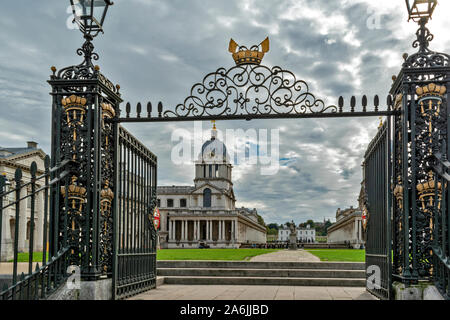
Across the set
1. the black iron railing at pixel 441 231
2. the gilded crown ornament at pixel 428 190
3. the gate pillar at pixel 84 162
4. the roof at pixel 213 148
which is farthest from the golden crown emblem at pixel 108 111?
the roof at pixel 213 148

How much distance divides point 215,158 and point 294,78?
11348cm

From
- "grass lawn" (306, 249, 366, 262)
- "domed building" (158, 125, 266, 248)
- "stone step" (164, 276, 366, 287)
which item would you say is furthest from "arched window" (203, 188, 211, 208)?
"stone step" (164, 276, 366, 287)

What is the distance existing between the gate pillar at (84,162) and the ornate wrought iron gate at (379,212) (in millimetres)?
5415

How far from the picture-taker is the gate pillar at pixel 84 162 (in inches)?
350

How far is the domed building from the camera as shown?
362ft

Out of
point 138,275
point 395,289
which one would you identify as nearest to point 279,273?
point 138,275

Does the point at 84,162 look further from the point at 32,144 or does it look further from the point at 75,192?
the point at 32,144

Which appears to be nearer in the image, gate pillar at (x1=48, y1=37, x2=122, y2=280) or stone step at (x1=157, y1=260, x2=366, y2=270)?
gate pillar at (x1=48, y1=37, x2=122, y2=280)

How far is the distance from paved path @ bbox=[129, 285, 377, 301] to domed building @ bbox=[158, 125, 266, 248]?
92.7 metres

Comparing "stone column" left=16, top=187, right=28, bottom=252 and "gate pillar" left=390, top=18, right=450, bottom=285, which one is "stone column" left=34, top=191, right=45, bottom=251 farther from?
"gate pillar" left=390, top=18, right=450, bottom=285

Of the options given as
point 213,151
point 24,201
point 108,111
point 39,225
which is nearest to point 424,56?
point 108,111
